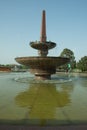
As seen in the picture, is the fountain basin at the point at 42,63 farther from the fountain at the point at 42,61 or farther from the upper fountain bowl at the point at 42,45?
A: the upper fountain bowl at the point at 42,45

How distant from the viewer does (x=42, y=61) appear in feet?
63.6

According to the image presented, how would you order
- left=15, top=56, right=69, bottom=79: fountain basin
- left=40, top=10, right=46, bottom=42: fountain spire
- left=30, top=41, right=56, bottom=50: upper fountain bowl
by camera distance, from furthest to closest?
left=40, top=10, right=46, bottom=42: fountain spire, left=30, top=41, right=56, bottom=50: upper fountain bowl, left=15, top=56, right=69, bottom=79: fountain basin

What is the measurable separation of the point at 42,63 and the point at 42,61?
34 centimetres

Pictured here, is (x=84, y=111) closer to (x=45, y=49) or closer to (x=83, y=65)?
(x=45, y=49)

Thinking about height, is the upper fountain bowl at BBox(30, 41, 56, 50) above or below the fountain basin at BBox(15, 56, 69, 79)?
above

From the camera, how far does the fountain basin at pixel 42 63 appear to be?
63.5ft

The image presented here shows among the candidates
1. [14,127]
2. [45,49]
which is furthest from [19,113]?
[45,49]

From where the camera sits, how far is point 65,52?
188ft

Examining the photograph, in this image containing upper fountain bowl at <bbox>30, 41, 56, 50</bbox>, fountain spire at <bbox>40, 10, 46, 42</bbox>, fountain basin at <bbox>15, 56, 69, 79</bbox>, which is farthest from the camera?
fountain spire at <bbox>40, 10, 46, 42</bbox>

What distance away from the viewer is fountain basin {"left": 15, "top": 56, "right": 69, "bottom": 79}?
19.3 meters

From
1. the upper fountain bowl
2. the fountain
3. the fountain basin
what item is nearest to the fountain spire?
the fountain

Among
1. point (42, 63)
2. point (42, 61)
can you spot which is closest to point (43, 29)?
point (42, 63)

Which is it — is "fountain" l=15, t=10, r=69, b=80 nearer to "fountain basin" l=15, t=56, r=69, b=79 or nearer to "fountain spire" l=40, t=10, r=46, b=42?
"fountain basin" l=15, t=56, r=69, b=79

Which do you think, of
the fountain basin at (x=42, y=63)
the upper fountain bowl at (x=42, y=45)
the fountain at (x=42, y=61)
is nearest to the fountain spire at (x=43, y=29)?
the fountain at (x=42, y=61)
